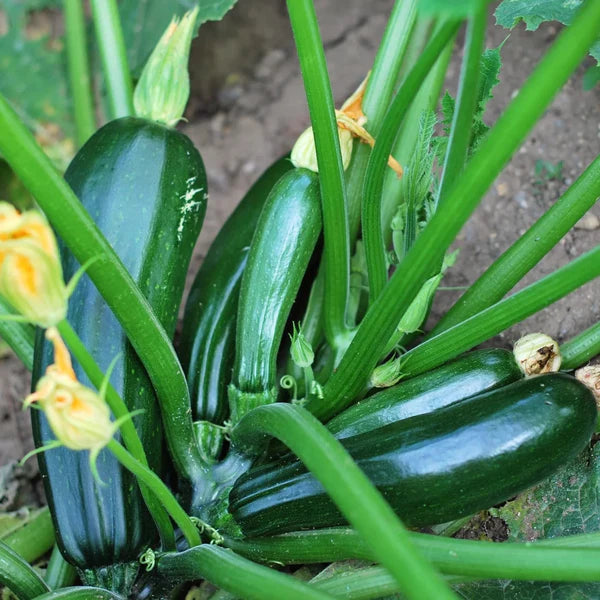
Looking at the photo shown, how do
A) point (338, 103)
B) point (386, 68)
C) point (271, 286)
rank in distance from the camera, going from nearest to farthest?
point (271, 286), point (386, 68), point (338, 103)

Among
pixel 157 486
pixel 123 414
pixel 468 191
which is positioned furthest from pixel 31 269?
pixel 468 191

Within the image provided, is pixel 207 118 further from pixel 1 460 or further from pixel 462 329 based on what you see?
pixel 462 329

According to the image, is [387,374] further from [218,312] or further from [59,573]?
[59,573]

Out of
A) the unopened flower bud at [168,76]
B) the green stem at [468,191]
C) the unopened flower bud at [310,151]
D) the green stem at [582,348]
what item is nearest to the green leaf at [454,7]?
the green stem at [468,191]

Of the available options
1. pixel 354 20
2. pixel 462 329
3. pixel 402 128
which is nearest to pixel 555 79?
pixel 462 329

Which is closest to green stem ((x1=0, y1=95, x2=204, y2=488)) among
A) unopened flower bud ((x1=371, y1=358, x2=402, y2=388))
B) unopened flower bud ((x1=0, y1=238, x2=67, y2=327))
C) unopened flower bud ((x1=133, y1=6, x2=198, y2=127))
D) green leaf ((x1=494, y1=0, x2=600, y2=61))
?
unopened flower bud ((x1=0, y1=238, x2=67, y2=327))

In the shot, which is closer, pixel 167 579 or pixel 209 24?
pixel 167 579
